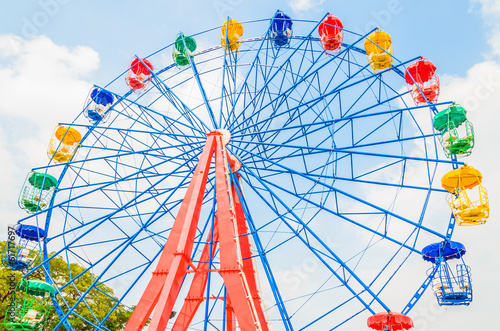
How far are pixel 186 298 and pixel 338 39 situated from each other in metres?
11.8

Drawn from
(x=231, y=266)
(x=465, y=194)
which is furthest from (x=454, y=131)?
(x=231, y=266)

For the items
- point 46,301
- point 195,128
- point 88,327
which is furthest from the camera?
point 88,327

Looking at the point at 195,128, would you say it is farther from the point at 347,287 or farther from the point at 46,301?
the point at 46,301

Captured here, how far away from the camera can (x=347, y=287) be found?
12164 millimetres

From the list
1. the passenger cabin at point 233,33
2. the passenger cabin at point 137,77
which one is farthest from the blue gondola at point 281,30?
the passenger cabin at point 137,77

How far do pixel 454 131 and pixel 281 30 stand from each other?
371 inches

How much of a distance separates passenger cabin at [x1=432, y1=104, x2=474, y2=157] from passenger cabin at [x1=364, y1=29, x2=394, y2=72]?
3708mm

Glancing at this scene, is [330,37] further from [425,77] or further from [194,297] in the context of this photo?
[194,297]

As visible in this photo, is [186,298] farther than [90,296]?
No

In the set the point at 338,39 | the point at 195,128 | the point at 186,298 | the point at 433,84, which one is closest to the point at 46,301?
the point at 186,298

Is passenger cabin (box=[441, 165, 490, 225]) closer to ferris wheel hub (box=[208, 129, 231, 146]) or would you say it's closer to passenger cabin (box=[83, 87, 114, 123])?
ferris wheel hub (box=[208, 129, 231, 146])

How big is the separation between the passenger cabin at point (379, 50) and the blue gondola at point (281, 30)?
398 cm

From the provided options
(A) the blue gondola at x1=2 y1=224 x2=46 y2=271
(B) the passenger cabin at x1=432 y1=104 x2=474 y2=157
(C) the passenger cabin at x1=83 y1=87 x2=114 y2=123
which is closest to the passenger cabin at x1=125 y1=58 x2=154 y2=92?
(C) the passenger cabin at x1=83 y1=87 x2=114 y2=123

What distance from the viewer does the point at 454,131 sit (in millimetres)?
13703
